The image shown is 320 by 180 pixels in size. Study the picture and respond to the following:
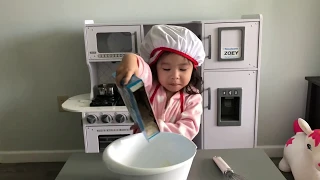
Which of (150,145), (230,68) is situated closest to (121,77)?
(150,145)

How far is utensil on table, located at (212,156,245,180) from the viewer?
0.83 meters

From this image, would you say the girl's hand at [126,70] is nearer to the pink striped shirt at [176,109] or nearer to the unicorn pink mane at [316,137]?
the pink striped shirt at [176,109]

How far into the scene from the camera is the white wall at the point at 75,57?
7.35ft

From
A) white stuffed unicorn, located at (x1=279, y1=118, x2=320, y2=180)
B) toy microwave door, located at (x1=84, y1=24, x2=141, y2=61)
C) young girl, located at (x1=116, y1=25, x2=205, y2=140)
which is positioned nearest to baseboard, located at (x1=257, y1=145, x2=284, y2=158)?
white stuffed unicorn, located at (x1=279, y1=118, x2=320, y2=180)

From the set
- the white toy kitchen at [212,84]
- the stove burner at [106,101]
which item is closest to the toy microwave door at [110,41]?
the white toy kitchen at [212,84]

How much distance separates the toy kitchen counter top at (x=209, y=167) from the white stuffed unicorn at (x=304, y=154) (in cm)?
102

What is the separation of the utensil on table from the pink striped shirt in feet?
0.32

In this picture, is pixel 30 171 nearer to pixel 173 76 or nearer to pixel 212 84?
pixel 212 84

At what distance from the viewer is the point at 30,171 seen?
239cm

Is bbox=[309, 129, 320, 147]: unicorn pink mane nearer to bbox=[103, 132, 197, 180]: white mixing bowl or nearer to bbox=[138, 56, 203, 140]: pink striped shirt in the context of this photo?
bbox=[138, 56, 203, 140]: pink striped shirt

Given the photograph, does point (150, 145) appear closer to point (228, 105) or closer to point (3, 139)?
point (228, 105)

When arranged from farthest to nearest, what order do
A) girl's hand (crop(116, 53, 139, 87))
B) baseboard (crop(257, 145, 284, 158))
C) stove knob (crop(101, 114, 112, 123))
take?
1. baseboard (crop(257, 145, 284, 158))
2. stove knob (crop(101, 114, 112, 123))
3. girl's hand (crop(116, 53, 139, 87))

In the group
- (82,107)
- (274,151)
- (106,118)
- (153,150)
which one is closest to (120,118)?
(106,118)

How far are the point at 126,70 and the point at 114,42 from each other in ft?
4.17
